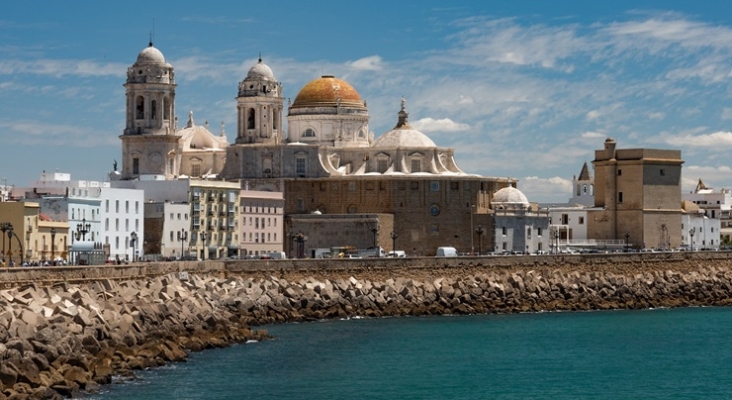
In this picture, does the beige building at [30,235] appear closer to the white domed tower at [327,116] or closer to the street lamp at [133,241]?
the street lamp at [133,241]

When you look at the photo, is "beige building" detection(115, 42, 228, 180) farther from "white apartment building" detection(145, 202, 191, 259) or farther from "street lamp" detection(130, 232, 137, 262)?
"street lamp" detection(130, 232, 137, 262)

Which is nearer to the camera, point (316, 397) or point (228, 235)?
point (316, 397)

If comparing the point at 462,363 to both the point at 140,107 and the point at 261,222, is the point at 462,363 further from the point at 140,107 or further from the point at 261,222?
the point at 140,107

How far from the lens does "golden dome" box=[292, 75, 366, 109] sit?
9594cm

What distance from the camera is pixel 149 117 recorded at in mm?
86188

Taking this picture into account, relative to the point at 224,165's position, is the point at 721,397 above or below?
below

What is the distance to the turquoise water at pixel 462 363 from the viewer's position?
4016 cm

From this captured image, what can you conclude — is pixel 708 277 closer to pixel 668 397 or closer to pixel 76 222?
pixel 76 222

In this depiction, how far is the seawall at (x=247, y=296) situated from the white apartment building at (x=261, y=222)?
1791 centimetres

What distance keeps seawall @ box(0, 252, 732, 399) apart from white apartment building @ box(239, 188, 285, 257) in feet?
58.8

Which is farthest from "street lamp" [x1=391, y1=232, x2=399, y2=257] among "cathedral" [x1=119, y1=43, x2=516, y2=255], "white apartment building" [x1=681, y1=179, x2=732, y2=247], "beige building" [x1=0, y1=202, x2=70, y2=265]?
"white apartment building" [x1=681, y1=179, x2=732, y2=247]

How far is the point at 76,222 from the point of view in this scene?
7200 cm

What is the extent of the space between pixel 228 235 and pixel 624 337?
31.4 meters

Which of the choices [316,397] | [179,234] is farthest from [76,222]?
[316,397]
